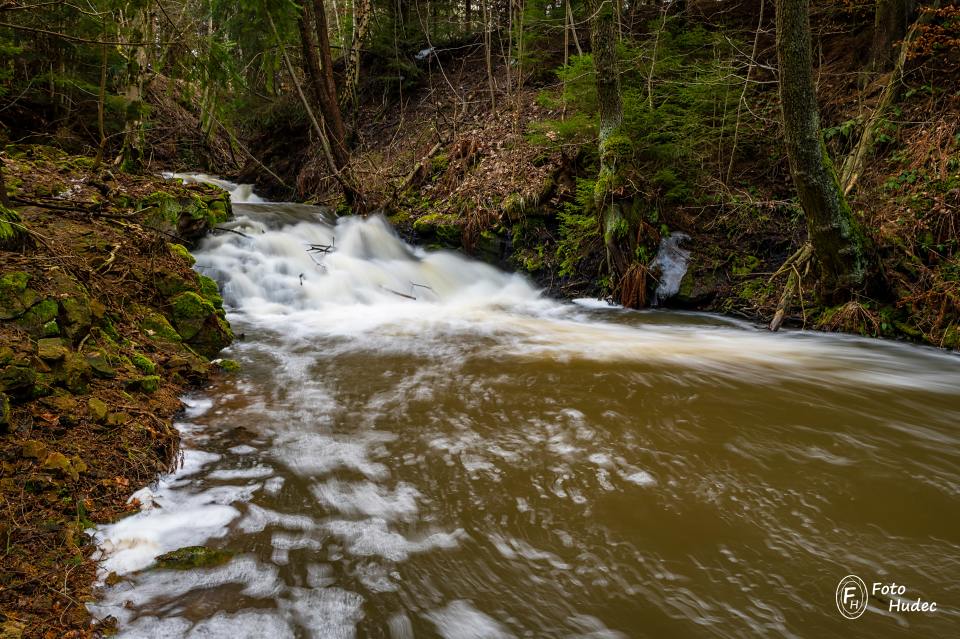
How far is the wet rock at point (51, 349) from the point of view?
121 inches

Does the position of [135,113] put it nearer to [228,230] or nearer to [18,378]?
[228,230]

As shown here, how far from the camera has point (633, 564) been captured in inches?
95.4

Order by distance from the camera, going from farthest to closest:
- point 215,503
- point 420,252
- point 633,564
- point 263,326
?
point 420,252
point 263,326
point 215,503
point 633,564

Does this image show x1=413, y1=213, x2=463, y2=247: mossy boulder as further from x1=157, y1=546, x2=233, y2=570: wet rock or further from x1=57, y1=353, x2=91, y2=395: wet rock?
x1=157, y1=546, x2=233, y2=570: wet rock

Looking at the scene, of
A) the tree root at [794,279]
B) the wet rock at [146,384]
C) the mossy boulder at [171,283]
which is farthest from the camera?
the tree root at [794,279]

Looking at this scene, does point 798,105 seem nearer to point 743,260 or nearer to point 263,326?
point 743,260

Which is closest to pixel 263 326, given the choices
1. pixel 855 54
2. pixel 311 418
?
pixel 311 418

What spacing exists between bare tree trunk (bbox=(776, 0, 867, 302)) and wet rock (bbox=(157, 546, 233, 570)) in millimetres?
→ 6749

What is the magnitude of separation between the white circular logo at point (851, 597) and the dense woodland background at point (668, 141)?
4.91m

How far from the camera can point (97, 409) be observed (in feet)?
9.98

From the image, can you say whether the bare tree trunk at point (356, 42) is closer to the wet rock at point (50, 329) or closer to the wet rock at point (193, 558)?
the wet rock at point (50, 329)

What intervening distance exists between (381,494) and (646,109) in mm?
7647

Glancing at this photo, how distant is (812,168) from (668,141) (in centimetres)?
292

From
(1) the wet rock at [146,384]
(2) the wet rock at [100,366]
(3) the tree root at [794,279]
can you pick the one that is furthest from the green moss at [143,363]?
(3) the tree root at [794,279]
